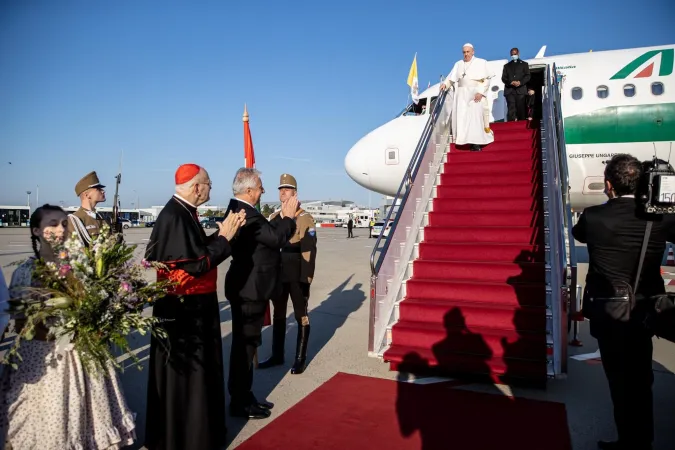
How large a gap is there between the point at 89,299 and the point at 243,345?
1.59m

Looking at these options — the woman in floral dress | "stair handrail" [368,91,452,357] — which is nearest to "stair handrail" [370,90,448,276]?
"stair handrail" [368,91,452,357]

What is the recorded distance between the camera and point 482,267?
531cm

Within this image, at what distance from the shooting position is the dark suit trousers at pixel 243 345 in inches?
145

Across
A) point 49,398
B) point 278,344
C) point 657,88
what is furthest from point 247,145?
point 657,88

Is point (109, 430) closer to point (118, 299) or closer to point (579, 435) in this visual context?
point (118, 299)

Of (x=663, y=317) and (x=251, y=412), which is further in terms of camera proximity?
(x=251, y=412)

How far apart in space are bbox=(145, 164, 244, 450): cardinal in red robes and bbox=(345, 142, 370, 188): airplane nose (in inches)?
311

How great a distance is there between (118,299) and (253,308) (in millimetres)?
1413

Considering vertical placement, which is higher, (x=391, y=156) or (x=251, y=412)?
(x=391, y=156)

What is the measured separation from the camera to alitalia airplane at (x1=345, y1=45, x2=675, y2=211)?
888 centimetres

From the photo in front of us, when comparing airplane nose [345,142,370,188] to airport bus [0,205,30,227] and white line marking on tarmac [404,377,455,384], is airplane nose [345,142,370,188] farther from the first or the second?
airport bus [0,205,30,227]

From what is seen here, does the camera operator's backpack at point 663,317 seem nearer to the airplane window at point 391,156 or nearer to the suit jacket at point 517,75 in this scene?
the suit jacket at point 517,75

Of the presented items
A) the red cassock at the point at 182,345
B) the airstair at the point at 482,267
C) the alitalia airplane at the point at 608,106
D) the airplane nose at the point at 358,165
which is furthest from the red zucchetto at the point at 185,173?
the alitalia airplane at the point at 608,106

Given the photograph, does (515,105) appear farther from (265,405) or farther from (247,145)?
(265,405)
